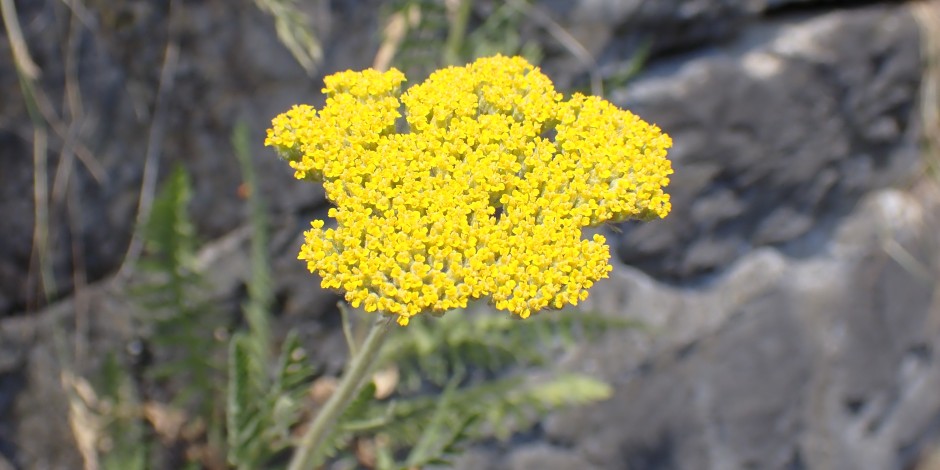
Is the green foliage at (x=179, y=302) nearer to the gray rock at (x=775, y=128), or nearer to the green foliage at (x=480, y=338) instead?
the green foliage at (x=480, y=338)

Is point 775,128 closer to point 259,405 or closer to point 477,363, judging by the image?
point 477,363

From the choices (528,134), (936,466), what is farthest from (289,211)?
(936,466)

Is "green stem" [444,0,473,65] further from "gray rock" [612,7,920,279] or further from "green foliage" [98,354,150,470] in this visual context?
"green foliage" [98,354,150,470]

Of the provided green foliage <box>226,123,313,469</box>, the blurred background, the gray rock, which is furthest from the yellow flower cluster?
the gray rock

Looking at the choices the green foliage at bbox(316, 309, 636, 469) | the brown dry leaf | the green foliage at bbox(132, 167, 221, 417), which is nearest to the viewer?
the green foliage at bbox(132, 167, 221, 417)

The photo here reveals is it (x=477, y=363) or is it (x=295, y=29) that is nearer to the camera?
(x=295, y=29)

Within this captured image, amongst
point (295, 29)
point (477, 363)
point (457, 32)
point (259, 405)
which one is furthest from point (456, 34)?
point (259, 405)

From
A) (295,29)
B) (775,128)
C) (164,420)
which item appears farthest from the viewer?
(775,128)
